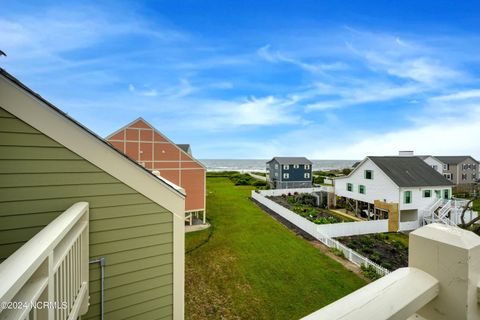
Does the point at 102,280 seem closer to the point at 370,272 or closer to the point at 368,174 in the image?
the point at 370,272

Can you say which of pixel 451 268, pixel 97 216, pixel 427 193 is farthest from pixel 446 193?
pixel 97 216

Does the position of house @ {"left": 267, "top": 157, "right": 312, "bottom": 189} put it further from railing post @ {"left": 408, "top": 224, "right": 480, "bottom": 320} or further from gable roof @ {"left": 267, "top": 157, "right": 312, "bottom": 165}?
railing post @ {"left": 408, "top": 224, "right": 480, "bottom": 320}

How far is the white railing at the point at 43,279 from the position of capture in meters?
1.05

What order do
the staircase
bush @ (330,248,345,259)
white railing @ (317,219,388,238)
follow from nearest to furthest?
bush @ (330,248,345,259) → white railing @ (317,219,388,238) → the staircase

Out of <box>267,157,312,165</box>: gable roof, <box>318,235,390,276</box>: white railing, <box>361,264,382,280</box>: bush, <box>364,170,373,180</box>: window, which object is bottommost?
<box>361,264,382,280</box>: bush

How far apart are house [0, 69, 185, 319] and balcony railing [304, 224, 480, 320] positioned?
7.56 ft

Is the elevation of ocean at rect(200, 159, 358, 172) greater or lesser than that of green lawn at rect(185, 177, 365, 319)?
greater

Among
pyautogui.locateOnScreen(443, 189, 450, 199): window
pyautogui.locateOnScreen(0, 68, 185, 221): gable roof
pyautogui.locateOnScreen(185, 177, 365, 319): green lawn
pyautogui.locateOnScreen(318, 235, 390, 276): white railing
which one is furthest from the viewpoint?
pyautogui.locateOnScreen(443, 189, 450, 199): window

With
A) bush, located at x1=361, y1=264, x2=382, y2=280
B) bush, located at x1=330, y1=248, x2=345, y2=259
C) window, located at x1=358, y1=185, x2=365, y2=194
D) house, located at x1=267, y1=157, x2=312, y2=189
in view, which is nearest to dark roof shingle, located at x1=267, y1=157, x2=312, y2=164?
house, located at x1=267, y1=157, x2=312, y2=189

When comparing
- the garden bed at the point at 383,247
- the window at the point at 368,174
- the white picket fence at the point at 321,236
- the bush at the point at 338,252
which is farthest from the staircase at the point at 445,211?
the bush at the point at 338,252

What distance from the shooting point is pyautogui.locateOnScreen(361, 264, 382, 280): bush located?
10.2 meters

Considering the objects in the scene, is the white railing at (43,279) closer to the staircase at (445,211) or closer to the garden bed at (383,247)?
the garden bed at (383,247)

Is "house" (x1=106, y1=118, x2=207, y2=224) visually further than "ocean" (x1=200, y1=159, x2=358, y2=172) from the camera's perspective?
No

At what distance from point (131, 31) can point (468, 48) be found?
15088mm
